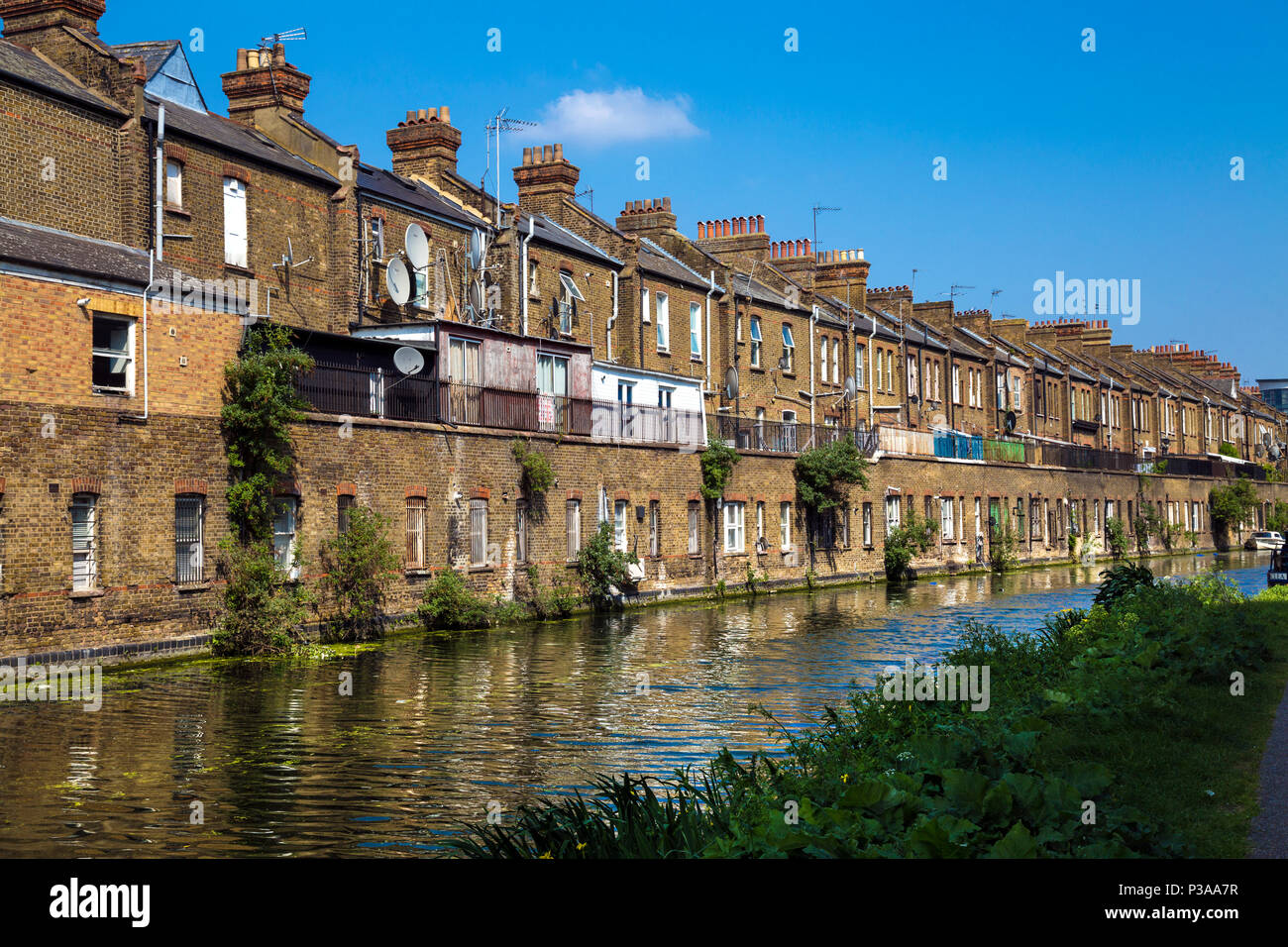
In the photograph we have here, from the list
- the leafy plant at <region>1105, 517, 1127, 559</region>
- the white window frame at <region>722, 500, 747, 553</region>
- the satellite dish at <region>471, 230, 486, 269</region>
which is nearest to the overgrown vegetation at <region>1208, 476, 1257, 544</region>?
the leafy plant at <region>1105, 517, 1127, 559</region>

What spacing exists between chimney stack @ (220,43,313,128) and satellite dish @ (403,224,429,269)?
541cm

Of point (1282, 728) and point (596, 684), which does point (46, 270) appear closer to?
point (596, 684)

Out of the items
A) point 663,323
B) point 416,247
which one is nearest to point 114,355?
point 416,247

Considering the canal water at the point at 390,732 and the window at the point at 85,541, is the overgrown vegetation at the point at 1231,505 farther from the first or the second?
the window at the point at 85,541

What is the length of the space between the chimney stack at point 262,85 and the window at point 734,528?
687 inches

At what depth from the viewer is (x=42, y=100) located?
80.1ft

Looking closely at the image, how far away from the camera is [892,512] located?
48969mm

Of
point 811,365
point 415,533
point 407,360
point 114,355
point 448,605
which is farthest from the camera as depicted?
point 811,365

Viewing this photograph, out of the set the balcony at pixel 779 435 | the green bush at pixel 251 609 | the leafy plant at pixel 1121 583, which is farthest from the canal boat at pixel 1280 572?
the green bush at pixel 251 609

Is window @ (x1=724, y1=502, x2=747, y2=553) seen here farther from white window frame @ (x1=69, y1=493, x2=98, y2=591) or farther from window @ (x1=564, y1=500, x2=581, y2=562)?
white window frame @ (x1=69, y1=493, x2=98, y2=591)

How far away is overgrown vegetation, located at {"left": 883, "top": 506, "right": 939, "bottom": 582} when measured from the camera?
1842 inches

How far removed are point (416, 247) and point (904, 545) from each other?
23679mm

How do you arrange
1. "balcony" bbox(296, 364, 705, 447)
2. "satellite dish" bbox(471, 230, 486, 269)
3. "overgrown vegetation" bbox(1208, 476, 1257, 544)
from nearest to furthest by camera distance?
1. "balcony" bbox(296, 364, 705, 447)
2. "satellite dish" bbox(471, 230, 486, 269)
3. "overgrown vegetation" bbox(1208, 476, 1257, 544)

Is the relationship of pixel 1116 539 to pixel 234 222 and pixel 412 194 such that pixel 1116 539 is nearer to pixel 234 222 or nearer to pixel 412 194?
pixel 412 194
